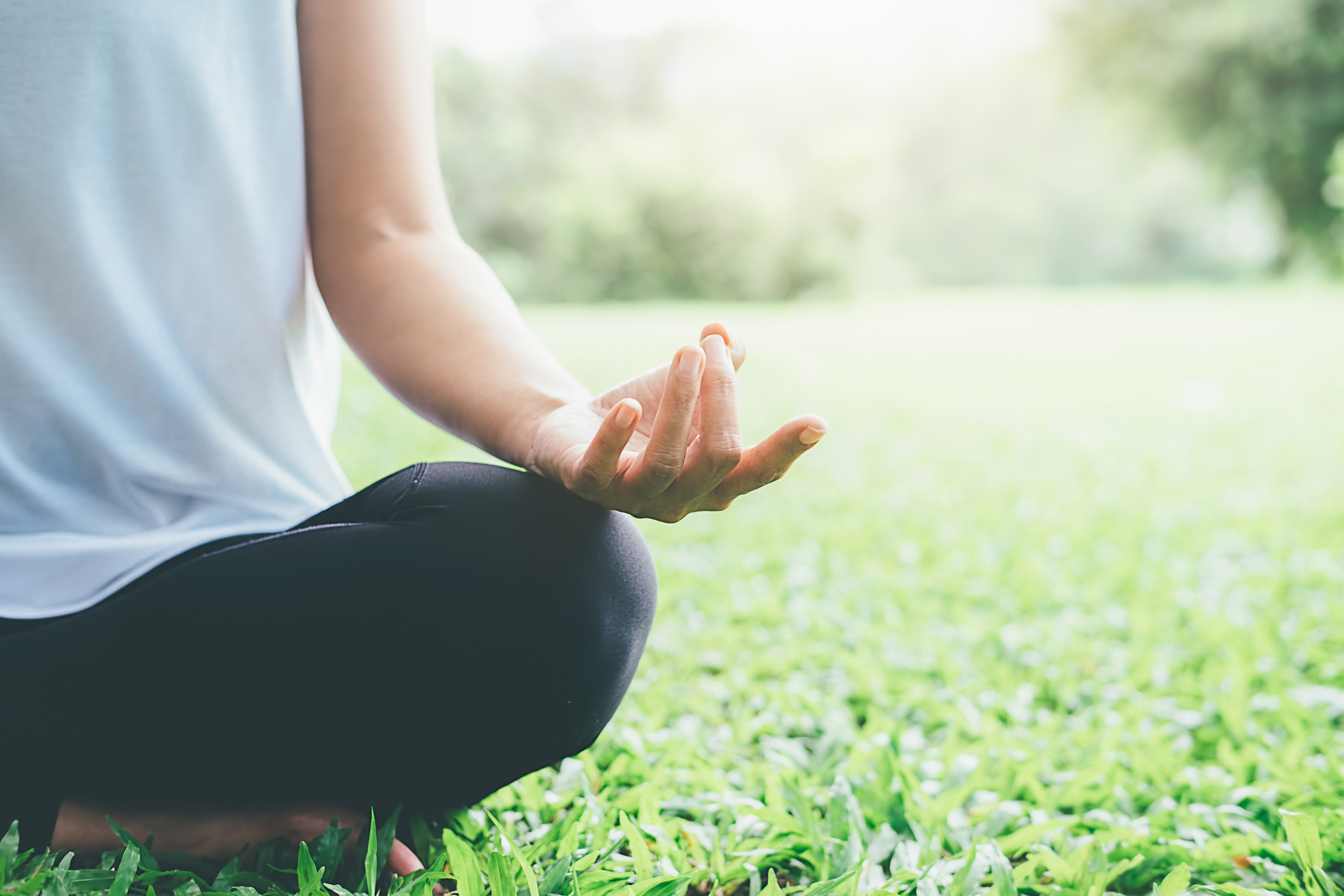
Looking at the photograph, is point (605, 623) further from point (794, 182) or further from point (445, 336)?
point (794, 182)

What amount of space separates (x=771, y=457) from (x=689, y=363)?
11 cm

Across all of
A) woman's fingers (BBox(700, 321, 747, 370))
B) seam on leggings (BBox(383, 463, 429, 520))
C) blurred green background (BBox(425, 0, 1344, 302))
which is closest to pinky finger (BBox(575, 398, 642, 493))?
woman's fingers (BBox(700, 321, 747, 370))

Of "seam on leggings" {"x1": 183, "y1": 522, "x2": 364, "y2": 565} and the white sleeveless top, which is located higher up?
the white sleeveless top

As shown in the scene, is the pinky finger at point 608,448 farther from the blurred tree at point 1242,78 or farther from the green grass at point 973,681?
the blurred tree at point 1242,78

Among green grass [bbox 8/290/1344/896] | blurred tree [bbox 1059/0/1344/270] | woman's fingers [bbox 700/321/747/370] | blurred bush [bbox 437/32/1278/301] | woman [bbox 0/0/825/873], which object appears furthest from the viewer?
blurred bush [bbox 437/32/1278/301]

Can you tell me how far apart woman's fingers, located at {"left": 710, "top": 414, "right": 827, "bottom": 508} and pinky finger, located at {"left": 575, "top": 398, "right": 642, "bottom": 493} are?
0.30ft

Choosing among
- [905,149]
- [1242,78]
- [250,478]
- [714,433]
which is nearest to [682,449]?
[714,433]

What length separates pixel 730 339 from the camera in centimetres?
88

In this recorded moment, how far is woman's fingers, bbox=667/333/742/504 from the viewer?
0.76 metres

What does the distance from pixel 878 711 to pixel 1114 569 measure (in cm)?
132

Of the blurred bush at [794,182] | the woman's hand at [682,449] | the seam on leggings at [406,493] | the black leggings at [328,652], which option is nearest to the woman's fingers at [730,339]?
the woman's hand at [682,449]

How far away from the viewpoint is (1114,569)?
277 centimetres

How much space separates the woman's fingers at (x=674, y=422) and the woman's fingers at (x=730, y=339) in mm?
78

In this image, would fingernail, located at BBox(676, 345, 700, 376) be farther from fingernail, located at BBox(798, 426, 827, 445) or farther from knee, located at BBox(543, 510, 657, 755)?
knee, located at BBox(543, 510, 657, 755)
